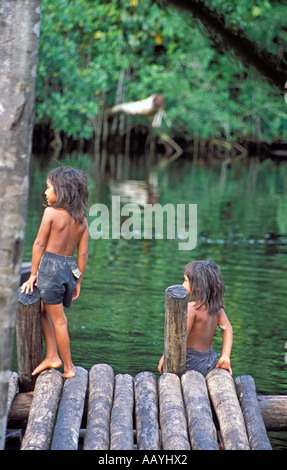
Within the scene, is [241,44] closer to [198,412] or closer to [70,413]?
[198,412]

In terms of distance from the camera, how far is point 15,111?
11.2 ft

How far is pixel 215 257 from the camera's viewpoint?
12.6 m

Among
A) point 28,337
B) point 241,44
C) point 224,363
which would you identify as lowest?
point 224,363

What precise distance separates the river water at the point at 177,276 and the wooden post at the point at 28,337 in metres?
0.92

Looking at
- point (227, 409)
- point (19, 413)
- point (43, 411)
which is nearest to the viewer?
point (43, 411)

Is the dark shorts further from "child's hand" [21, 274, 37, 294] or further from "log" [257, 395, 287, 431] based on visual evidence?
"log" [257, 395, 287, 431]

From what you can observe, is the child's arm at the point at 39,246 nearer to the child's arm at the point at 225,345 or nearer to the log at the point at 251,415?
the child's arm at the point at 225,345

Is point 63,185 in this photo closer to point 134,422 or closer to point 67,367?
point 67,367

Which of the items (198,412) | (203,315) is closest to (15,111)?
(198,412)

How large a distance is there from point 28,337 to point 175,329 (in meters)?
0.91

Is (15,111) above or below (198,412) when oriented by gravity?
above

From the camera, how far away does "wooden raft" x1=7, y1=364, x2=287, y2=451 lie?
4.25m

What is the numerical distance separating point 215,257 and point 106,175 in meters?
13.0
